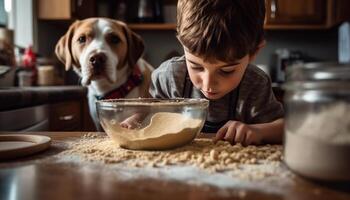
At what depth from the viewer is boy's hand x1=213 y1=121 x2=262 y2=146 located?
750 millimetres

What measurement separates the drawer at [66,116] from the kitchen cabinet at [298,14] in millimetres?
1638

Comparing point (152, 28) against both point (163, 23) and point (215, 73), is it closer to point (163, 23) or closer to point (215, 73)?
point (163, 23)

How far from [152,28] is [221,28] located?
2.50 meters

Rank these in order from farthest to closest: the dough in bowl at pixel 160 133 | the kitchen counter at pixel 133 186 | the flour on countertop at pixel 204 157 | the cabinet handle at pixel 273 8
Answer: the cabinet handle at pixel 273 8, the dough in bowl at pixel 160 133, the flour on countertop at pixel 204 157, the kitchen counter at pixel 133 186

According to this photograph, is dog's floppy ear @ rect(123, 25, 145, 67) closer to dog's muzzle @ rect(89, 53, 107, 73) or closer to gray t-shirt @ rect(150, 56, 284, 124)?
dog's muzzle @ rect(89, 53, 107, 73)

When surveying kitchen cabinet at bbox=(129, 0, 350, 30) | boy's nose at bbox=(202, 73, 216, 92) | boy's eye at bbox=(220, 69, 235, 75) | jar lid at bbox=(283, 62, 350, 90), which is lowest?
boy's nose at bbox=(202, 73, 216, 92)

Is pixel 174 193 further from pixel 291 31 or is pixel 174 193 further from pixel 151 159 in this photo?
pixel 291 31

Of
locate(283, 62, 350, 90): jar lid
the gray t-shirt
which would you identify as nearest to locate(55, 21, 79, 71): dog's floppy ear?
the gray t-shirt

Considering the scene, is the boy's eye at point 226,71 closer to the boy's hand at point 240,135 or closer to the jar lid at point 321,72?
the boy's hand at point 240,135

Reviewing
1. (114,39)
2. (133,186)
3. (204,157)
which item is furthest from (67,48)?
(133,186)

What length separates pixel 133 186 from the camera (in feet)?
1.52

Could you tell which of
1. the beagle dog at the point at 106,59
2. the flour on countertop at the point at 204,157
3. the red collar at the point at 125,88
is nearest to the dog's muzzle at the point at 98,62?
the beagle dog at the point at 106,59

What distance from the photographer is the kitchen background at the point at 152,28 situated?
269 centimetres

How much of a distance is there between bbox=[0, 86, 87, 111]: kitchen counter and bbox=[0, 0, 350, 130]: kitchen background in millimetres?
34
